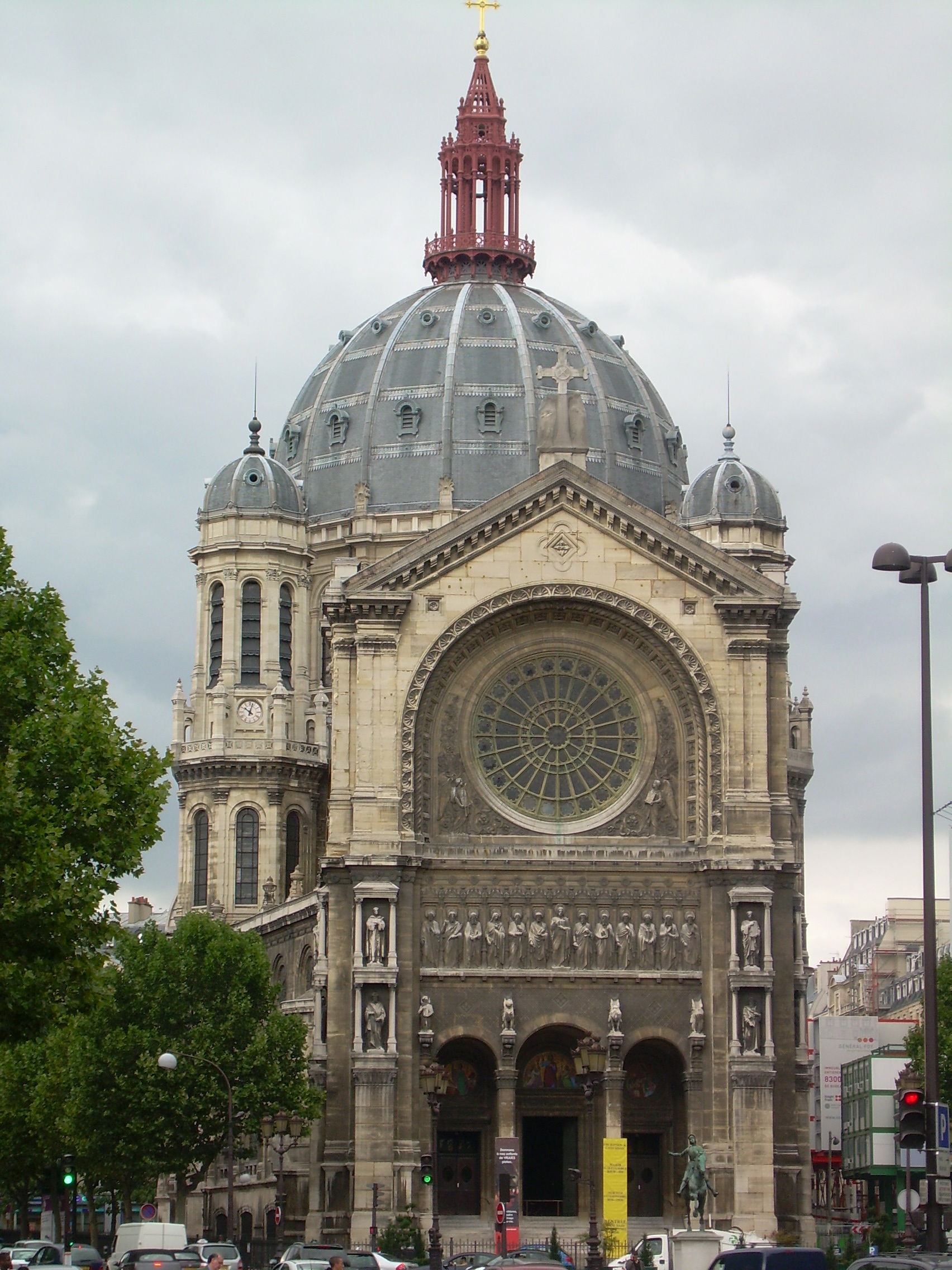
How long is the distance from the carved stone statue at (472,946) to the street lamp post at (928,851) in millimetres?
36286

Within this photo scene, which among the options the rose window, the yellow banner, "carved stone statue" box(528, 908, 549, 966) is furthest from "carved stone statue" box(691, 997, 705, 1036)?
the rose window

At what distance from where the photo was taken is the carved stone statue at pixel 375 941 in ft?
254

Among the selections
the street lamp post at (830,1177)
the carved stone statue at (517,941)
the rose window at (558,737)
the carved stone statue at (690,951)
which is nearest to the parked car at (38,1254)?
the carved stone statue at (517,941)

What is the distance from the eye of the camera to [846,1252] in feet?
221

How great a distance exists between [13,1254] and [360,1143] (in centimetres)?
1652

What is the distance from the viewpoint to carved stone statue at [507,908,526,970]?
79.2m

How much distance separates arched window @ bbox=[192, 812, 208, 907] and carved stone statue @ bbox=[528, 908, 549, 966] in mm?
31984

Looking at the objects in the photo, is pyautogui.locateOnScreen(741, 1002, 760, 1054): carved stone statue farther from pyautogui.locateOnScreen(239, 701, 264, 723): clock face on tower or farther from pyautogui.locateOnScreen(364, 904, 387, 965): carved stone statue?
pyautogui.locateOnScreen(239, 701, 264, 723): clock face on tower

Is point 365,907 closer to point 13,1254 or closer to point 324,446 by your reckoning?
point 13,1254

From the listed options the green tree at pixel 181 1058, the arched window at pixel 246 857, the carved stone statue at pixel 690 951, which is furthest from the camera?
the arched window at pixel 246 857

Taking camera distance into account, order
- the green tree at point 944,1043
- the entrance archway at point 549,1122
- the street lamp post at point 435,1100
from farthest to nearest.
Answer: the green tree at point 944,1043 < the entrance archway at point 549,1122 < the street lamp post at point 435,1100

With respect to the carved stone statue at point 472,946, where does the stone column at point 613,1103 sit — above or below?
below

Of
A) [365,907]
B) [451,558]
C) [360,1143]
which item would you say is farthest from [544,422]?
[360,1143]

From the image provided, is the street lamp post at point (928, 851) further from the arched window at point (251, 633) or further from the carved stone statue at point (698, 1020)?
the arched window at point (251, 633)
